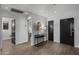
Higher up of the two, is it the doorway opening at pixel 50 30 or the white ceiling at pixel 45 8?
the white ceiling at pixel 45 8

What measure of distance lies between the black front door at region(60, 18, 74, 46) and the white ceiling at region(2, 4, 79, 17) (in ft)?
0.83

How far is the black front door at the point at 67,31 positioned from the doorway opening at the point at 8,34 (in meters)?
1.12

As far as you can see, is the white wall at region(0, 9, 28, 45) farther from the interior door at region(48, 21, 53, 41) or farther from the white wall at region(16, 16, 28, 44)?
the interior door at region(48, 21, 53, 41)

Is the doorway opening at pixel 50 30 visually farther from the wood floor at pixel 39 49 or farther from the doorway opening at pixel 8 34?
the doorway opening at pixel 8 34

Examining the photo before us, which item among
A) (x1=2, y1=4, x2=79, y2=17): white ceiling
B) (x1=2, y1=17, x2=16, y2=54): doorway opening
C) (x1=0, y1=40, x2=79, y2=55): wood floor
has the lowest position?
(x1=0, y1=40, x2=79, y2=55): wood floor

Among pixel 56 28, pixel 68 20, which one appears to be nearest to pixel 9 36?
pixel 56 28

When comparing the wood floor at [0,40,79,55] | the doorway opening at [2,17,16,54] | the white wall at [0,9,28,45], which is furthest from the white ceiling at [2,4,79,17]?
the wood floor at [0,40,79,55]

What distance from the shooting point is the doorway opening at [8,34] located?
174 centimetres

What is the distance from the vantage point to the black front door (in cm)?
179

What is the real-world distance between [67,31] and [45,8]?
73 centimetres

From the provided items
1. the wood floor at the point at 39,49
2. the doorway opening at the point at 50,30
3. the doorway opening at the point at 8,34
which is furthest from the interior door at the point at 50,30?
the doorway opening at the point at 8,34

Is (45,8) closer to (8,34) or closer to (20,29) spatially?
(20,29)

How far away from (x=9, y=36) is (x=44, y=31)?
0.82m
